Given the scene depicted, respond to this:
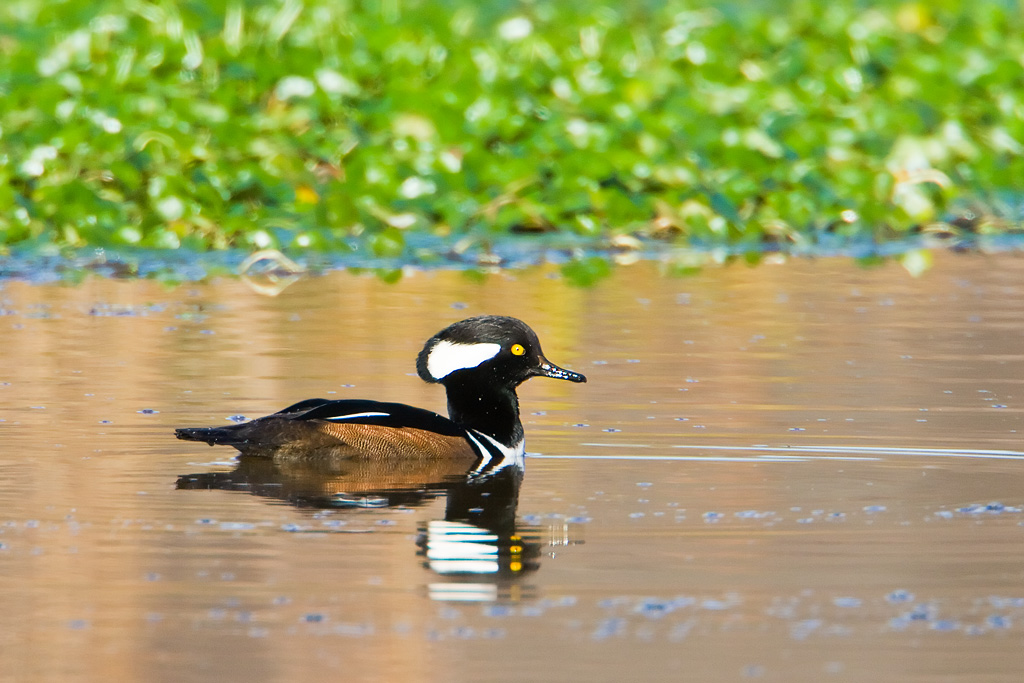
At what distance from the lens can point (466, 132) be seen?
1617 centimetres

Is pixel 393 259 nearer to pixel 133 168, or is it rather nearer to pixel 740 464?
pixel 133 168

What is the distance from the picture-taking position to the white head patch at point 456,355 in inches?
320

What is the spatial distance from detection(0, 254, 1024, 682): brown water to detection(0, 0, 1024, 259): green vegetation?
2.71m

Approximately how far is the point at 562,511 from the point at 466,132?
954 cm

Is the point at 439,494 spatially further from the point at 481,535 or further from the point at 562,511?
the point at 481,535

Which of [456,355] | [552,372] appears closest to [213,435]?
[456,355]

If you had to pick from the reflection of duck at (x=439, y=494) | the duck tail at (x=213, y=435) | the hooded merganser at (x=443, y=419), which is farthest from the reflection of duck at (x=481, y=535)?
the duck tail at (x=213, y=435)

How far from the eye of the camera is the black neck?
26.0ft

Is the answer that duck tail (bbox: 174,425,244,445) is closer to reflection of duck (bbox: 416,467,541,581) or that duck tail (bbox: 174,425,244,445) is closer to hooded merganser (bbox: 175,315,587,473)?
hooded merganser (bbox: 175,315,587,473)

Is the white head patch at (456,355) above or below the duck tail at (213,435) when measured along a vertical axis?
above

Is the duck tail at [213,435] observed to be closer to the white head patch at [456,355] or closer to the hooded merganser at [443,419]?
the hooded merganser at [443,419]

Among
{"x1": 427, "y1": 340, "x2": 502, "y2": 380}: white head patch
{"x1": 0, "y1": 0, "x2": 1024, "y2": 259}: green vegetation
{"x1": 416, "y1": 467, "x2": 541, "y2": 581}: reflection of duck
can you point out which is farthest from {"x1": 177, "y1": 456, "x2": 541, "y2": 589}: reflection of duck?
{"x1": 0, "y1": 0, "x2": 1024, "y2": 259}: green vegetation

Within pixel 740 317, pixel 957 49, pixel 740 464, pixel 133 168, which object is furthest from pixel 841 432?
pixel 957 49

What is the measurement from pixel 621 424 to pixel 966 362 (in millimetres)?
2544
